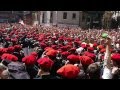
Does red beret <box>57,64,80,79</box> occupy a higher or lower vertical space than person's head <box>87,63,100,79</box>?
higher

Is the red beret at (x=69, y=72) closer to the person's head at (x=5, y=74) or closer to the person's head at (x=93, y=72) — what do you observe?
the person's head at (x=93, y=72)

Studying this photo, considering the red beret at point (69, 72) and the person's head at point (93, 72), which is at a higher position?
the red beret at point (69, 72)

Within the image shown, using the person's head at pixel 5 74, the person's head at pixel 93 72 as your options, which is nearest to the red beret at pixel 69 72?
the person's head at pixel 93 72

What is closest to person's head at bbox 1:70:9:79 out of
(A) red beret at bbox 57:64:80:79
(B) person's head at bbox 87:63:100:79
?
(A) red beret at bbox 57:64:80:79

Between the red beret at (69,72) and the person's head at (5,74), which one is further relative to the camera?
the person's head at (5,74)

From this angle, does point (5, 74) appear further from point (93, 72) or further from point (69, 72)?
point (93, 72)

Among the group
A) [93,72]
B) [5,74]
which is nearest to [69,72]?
[93,72]

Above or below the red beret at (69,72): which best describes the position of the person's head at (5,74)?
below

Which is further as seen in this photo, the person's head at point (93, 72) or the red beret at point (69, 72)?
the person's head at point (93, 72)

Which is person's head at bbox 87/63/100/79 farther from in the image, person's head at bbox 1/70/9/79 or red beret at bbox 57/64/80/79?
person's head at bbox 1/70/9/79
